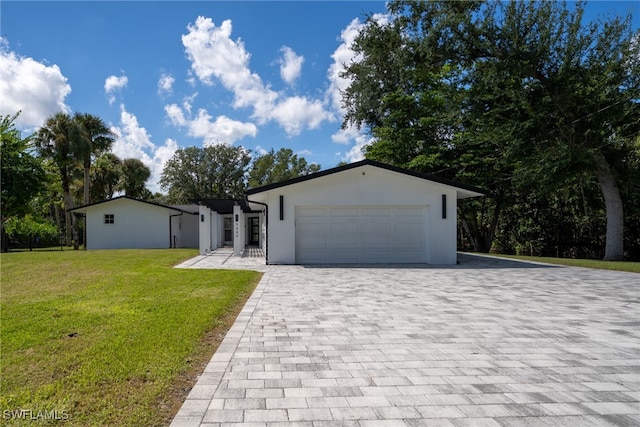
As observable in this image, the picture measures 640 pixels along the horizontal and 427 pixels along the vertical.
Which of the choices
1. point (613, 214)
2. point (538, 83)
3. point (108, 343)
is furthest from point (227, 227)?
point (613, 214)

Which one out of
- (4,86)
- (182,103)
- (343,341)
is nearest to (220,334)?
(343,341)

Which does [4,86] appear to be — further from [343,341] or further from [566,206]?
[566,206]

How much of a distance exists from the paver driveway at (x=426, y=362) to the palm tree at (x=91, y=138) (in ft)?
77.3

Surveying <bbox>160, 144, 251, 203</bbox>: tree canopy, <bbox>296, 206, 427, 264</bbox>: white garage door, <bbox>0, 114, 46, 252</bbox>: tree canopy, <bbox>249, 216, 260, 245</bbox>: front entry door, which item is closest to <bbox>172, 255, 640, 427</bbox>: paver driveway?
<bbox>296, 206, 427, 264</bbox>: white garage door

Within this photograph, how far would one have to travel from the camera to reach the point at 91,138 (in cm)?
2528

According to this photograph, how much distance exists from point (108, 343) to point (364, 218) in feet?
31.0

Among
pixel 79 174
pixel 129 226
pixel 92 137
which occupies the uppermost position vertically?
pixel 92 137

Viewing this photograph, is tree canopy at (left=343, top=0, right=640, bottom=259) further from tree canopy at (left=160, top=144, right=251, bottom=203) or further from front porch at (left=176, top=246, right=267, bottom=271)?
tree canopy at (left=160, top=144, right=251, bottom=203)

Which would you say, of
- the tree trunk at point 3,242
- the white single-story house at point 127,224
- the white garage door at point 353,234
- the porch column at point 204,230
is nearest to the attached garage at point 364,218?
the white garage door at point 353,234

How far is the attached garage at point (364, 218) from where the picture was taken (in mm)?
12031

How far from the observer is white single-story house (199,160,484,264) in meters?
12.0

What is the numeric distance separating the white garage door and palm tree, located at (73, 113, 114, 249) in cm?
1976

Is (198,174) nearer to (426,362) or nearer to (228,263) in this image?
(228,263)

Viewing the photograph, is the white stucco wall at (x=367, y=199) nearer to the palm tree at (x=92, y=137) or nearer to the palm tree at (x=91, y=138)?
the palm tree at (x=91, y=138)
